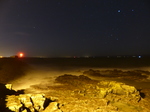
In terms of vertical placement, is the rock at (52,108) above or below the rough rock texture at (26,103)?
below

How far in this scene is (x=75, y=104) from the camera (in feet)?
41.8

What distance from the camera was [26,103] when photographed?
9.79 meters

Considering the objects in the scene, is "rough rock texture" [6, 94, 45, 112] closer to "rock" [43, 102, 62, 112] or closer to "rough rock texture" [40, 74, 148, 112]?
"rock" [43, 102, 62, 112]

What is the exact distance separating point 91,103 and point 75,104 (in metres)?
1.63

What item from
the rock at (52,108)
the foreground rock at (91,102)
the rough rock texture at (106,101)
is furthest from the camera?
the rough rock texture at (106,101)

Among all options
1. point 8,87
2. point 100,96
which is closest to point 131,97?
point 100,96

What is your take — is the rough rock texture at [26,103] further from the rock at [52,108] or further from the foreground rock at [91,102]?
the rock at [52,108]

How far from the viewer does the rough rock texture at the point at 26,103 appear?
27.8 feet

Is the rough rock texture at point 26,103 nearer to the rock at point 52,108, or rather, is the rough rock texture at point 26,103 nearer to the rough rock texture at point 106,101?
the rock at point 52,108

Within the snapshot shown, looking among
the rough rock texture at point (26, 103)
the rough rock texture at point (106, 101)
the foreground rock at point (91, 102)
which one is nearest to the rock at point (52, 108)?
the foreground rock at point (91, 102)

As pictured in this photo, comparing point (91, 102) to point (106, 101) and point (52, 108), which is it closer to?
point (106, 101)

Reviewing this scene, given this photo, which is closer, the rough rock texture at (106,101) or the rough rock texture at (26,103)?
the rough rock texture at (26,103)

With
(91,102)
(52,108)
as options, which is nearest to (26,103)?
(52,108)

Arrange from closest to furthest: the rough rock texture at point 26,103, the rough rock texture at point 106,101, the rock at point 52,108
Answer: the rough rock texture at point 26,103 < the rock at point 52,108 < the rough rock texture at point 106,101
